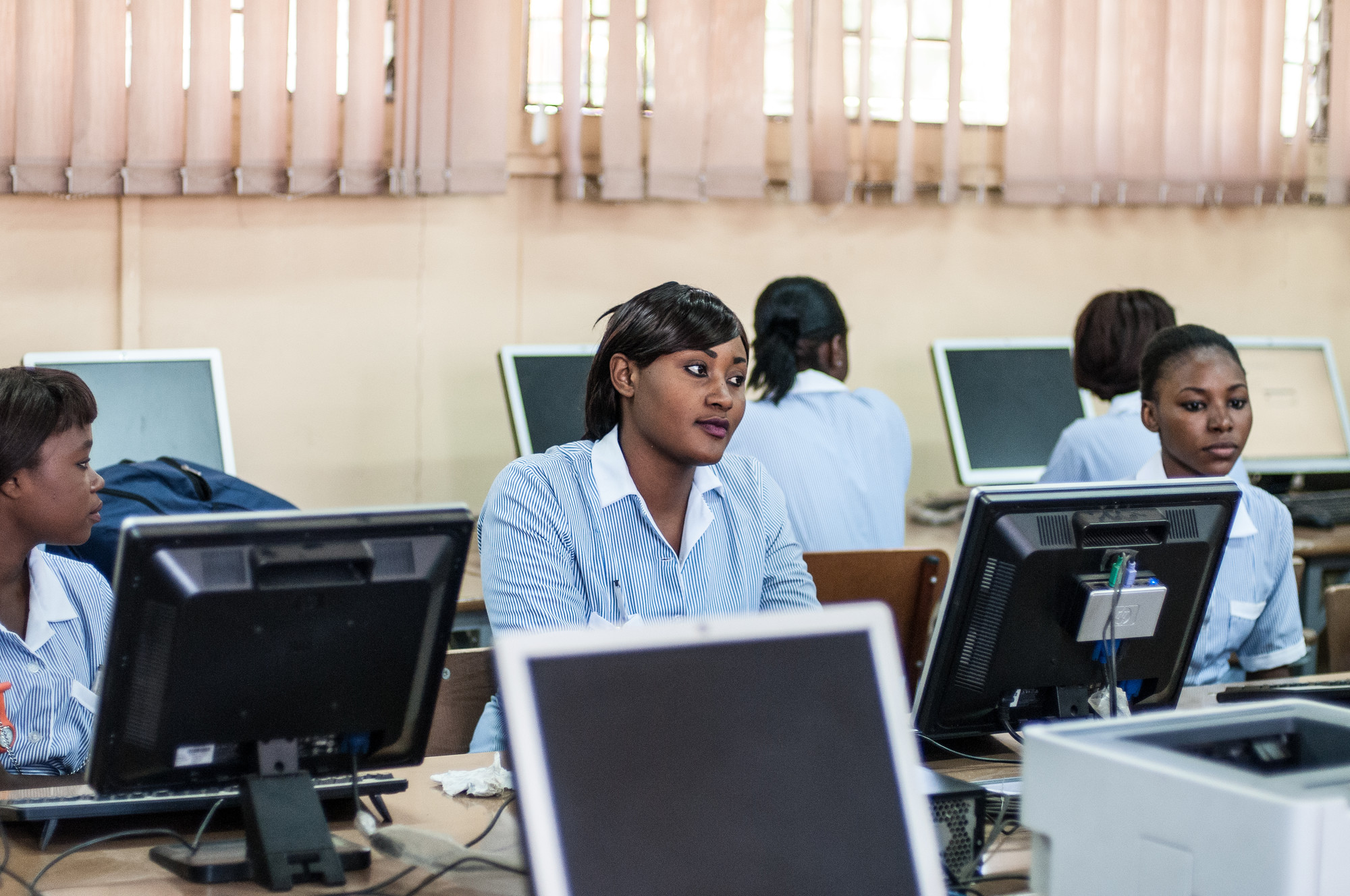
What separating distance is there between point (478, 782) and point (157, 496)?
120cm

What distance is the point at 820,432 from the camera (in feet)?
9.30

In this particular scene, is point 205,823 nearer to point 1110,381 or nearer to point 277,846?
point 277,846

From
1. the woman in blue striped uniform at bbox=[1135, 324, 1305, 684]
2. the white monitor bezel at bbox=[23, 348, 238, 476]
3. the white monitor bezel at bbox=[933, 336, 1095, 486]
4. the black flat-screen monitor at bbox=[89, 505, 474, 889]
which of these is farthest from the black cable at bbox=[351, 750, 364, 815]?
the white monitor bezel at bbox=[933, 336, 1095, 486]

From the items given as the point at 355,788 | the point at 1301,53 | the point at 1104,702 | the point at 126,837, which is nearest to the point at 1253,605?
the point at 1104,702

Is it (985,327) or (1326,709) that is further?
(985,327)

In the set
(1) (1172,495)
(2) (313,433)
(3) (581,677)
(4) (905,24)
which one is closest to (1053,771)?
(3) (581,677)

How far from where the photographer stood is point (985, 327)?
13.0 feet

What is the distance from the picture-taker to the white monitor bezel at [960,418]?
143 inches

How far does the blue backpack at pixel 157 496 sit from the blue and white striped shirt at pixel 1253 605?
1.60 m

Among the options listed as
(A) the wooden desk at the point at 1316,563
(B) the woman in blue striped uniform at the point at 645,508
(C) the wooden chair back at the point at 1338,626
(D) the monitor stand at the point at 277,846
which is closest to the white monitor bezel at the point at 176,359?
(B) the woman in blue striped uniform at the point at 645,508

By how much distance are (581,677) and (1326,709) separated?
2.18 feet

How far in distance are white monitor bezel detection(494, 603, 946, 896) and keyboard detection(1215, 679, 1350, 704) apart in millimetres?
941

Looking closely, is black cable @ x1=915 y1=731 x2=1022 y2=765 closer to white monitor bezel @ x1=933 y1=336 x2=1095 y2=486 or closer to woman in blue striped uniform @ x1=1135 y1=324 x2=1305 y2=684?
woman in blue striped uniform @ x1=1135 y1=324 x2=1305 y2=684

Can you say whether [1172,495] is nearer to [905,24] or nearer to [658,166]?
[658,166]
